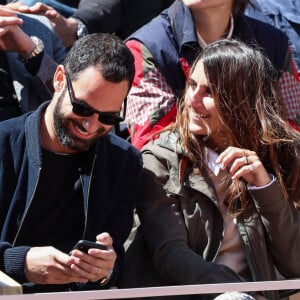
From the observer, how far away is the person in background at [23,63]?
322 centimetres

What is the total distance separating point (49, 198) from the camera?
2877 mm

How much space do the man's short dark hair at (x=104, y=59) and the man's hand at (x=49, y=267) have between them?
55 cm

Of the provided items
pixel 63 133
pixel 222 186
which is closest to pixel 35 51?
pixel 63 133

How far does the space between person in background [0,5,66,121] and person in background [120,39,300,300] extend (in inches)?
17.9

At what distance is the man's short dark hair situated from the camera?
287cm

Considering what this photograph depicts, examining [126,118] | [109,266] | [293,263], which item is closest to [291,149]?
[293,263]

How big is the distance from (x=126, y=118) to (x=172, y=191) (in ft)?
1.64

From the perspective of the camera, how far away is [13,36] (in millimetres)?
3215

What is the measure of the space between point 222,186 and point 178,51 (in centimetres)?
63

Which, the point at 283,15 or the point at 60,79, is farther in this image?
the point at 283,15

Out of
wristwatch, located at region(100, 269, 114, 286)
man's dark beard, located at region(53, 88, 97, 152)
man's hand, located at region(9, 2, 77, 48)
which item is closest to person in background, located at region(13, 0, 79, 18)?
man's hand, located at region(9, 2, 77, 48)

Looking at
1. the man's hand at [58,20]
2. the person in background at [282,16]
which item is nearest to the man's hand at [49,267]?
the man's hand at [58,20]

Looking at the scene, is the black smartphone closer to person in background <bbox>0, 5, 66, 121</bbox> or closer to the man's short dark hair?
the man's short dark hair

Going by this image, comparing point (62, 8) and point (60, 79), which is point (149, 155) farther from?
point (62, 8)
